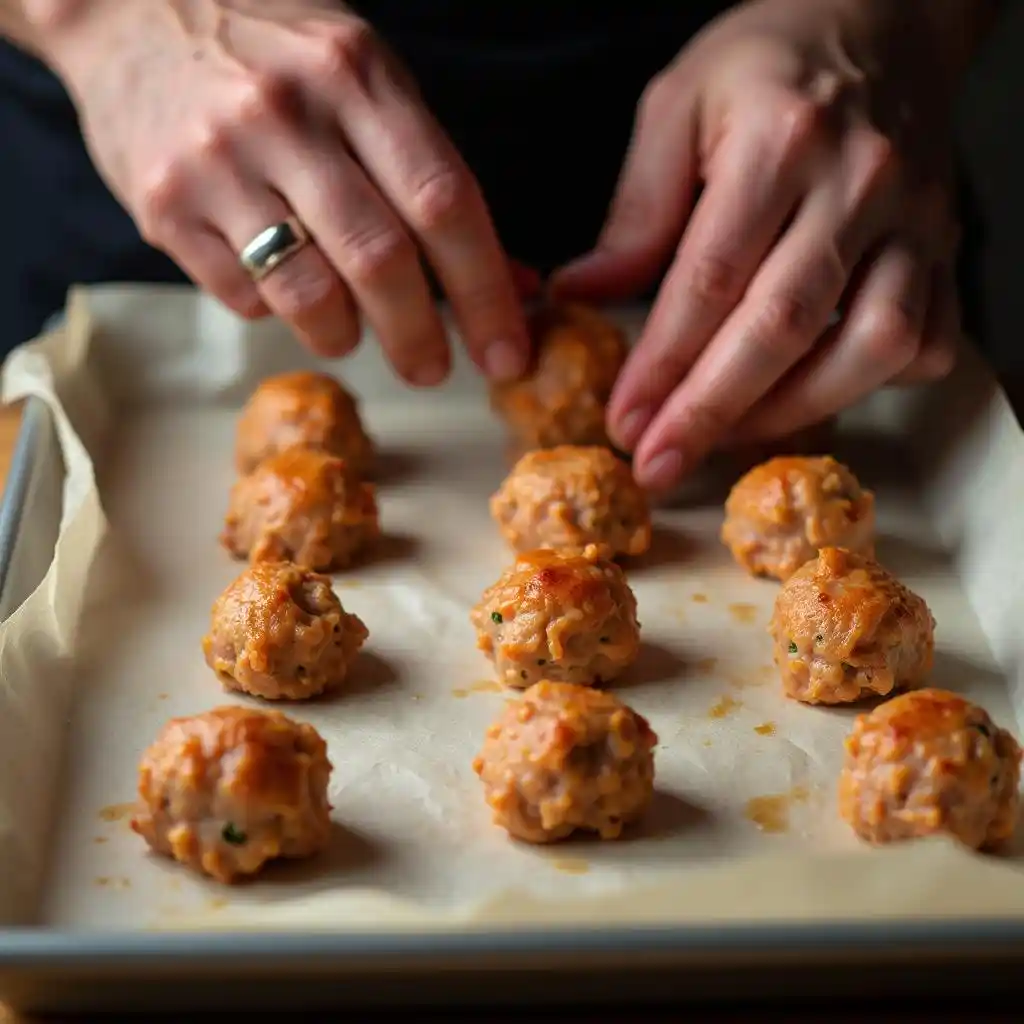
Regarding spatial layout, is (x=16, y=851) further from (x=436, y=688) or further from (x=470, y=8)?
(x=470, y=8)

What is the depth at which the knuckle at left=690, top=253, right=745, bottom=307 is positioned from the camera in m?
2.12

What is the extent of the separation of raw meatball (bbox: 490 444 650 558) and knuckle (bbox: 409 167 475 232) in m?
0.39

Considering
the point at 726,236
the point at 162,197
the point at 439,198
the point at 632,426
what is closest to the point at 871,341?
the point at 726,236

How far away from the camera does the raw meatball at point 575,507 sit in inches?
84.7

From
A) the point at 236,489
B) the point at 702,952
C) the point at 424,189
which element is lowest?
A: the point at 236,489

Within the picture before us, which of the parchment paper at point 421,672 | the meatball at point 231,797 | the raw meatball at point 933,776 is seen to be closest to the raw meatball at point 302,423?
the parchment paper at point 421,672

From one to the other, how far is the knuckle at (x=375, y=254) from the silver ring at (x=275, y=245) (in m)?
0.07

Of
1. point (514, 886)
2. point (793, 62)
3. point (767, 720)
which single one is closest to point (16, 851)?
point (514, 886)

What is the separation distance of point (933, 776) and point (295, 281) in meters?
1.06

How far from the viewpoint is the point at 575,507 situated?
2162mm

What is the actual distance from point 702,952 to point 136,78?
4.68 ft

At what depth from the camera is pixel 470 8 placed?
2568 mm

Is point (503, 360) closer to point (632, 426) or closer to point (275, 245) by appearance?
point (632, 426)

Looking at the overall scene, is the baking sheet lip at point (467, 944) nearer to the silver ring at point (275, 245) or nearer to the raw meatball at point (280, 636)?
the raw meatball at point (280, 636)
